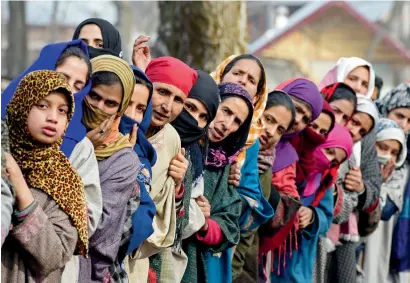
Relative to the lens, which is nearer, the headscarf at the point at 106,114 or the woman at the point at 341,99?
the headscarf at the point at 106,114

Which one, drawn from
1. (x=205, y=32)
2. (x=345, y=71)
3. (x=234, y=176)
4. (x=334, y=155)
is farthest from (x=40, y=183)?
(x=205, y=32)

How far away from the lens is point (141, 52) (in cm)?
662

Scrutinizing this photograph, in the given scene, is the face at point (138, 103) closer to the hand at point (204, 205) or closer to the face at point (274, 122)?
the hand at point (204, 205)

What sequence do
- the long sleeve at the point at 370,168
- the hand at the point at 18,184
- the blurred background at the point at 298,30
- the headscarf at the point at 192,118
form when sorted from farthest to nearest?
1. the blurred background at the point at 298,30
2. the long sleeve at the point at 370,168
3. the headscarf at the point at 192,118
4. the hand at the point at 18,184

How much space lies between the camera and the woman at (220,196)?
684 centimetres

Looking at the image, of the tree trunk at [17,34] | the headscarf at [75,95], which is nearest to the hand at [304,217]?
the headscarf at [75,95]

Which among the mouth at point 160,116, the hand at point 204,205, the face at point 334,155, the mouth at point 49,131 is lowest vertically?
the hand at point 204,205

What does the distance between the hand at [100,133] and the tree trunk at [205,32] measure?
22.8 ft

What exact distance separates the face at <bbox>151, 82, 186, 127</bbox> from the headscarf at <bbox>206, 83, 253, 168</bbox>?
0.65 metres

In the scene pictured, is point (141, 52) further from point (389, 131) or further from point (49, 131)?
point (389, 131)

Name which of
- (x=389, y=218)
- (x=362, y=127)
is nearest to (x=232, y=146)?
(x=362, y=127)

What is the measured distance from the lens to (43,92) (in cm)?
479

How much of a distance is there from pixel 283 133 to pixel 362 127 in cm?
145

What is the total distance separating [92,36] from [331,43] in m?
40.2
